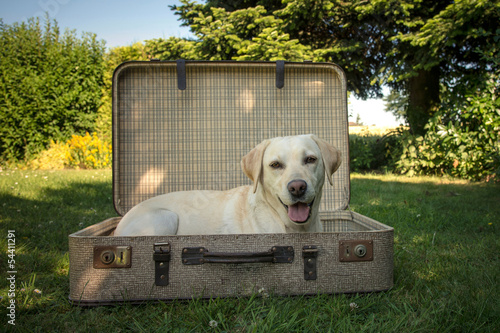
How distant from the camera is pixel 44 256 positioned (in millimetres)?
2838

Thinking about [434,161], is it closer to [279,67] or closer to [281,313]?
[279,67]

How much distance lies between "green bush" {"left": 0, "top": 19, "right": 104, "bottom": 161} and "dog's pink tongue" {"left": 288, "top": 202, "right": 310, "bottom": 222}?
10.9 metres

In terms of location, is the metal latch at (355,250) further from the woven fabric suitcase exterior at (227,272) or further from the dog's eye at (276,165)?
the dog's eye at (276,165)

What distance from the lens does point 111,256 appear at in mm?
1876

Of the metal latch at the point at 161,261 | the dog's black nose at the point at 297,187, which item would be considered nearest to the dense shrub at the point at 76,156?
the metal latch at the point at 161,261

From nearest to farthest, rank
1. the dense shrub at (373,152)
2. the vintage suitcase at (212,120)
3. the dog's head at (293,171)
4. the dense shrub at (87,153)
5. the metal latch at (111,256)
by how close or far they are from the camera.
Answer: the metal latch at (111,256) < the dog's head at (293,171) < the vintage suitcase at (212,120) < the dense shrub at (373,152) < the dense shrub at (87,153)

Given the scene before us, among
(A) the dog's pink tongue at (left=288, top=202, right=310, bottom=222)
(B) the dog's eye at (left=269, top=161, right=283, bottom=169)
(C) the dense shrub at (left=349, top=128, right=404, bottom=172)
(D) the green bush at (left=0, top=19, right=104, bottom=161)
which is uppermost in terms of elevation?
(D) the green bush at (left=0, top=19, right=104, bottom=161)

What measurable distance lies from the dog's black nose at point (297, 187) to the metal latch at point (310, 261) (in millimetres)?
322

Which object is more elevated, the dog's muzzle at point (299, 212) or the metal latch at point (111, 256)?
the dog's muzzle at point (299, 212)

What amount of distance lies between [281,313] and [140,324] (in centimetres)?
73

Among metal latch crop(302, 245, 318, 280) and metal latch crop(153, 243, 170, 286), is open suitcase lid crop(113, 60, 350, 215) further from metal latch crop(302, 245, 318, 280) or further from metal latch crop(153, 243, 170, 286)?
metal latch crop(153, 243, 170, 286)

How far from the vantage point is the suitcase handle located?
1.89m

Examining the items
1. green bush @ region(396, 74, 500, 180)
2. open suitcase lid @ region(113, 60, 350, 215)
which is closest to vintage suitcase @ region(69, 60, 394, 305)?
open suitcase lid @ region(113, 60, 350, 215)

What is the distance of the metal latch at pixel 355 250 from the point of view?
1.97m
